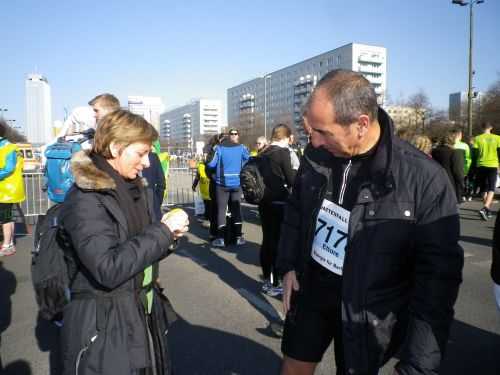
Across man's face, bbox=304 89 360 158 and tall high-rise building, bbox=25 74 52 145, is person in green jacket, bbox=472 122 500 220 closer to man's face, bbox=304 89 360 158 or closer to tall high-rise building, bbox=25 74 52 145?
man's face, bbox=304 89 360 158

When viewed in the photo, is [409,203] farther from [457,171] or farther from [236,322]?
[457,171]

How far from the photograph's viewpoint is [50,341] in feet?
12.2

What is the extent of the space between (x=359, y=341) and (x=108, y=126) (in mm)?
1536

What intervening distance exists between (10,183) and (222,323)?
14.3 ft

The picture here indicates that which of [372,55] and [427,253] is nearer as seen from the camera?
[427,253]

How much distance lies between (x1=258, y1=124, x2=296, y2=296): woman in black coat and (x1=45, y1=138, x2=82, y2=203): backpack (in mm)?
2112

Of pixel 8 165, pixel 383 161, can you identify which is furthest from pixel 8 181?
pixel 383 161

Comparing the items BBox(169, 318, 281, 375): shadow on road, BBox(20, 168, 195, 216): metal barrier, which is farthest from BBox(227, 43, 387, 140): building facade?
BBox(169, 318, 281, 375): shadow on road

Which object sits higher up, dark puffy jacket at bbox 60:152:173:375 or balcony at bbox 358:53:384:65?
balcony at bbox 358:53:384:65

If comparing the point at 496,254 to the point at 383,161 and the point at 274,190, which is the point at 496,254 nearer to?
the point at 383,161

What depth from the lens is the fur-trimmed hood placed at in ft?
5.66

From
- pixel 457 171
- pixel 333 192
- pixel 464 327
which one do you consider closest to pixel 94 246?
pixel 333 192

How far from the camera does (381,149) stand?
171 cm

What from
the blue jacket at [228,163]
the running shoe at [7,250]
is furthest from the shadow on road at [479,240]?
the running shoe at [7,250]
